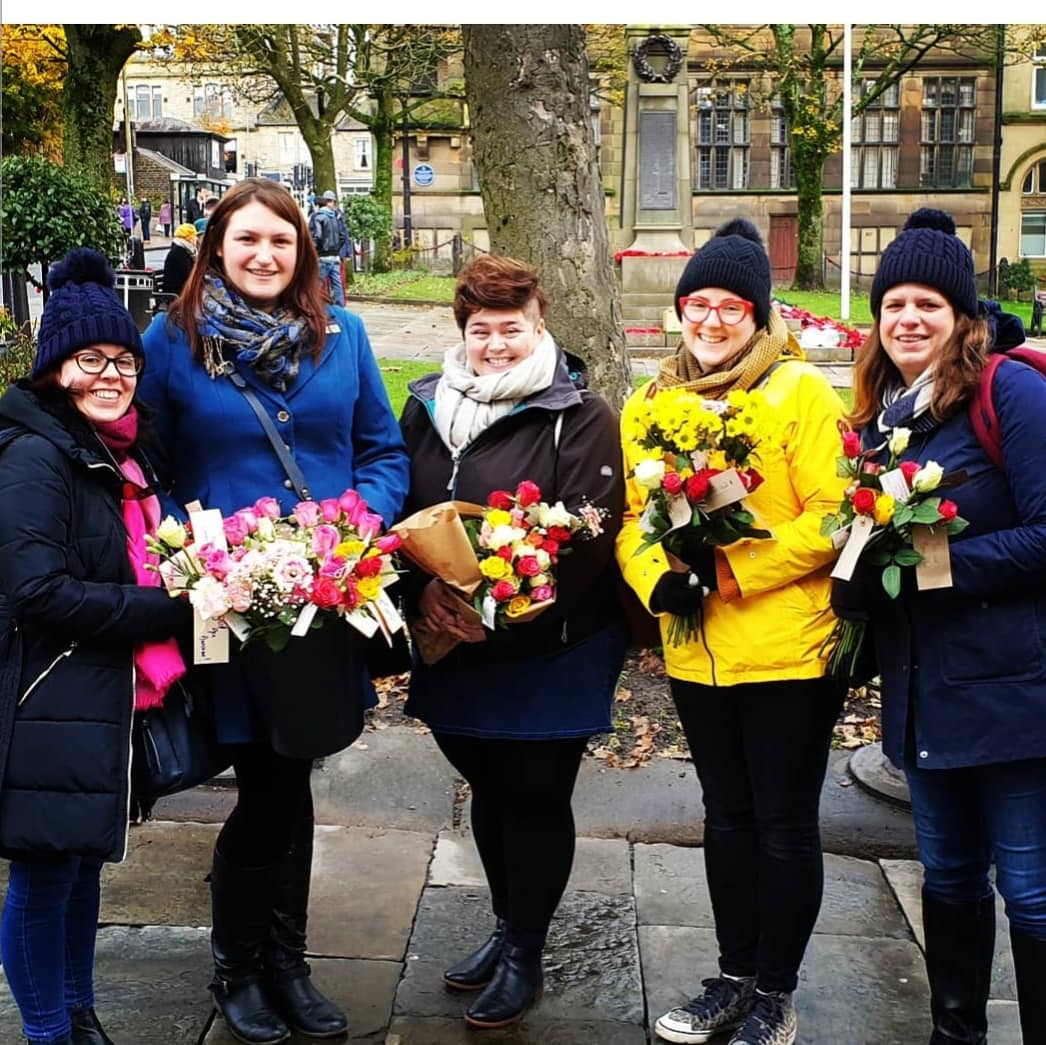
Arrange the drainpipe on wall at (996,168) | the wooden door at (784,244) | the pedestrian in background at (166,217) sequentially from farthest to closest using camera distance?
the pedestrian in background at (166,217) → the wooden door at (784,244) → the drainpipe on wall at (996,168)

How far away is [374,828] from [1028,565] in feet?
9.30

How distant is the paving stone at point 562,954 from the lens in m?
3.78

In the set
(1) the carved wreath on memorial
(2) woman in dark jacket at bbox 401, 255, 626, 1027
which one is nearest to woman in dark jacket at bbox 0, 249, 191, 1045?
(2) woman in dark jacket at bbox 401, 255, 626, 1027

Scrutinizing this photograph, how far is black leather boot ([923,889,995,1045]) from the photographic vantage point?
10.9ft

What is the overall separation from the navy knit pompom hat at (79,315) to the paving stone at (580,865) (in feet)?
7.32

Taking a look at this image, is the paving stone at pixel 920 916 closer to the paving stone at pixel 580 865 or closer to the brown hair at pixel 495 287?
the paving stone at pixel 580 865

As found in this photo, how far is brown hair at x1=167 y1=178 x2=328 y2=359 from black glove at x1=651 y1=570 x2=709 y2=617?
1059mm

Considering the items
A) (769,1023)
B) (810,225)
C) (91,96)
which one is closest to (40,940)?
(769,1023)

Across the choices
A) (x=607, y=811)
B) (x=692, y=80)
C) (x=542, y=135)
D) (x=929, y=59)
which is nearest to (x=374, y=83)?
(x=692, y=80)

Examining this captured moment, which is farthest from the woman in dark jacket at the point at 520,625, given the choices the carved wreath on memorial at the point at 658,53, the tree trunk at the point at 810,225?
the tree trunk at the point at 810,225

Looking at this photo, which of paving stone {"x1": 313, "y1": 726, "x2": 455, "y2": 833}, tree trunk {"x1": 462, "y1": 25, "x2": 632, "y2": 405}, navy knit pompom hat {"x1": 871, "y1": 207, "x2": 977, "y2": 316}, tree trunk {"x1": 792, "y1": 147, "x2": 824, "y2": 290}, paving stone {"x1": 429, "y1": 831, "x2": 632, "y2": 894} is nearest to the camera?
navy knit pompom hat {"x1": 871, "y1": 207, "x2": 977, "y2": 316}

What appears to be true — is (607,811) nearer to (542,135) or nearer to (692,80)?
(542,135)

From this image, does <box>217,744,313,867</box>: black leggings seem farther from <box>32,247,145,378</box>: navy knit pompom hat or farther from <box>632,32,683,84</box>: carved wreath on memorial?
<box>632,32,683,84</box>: carved wreath on memorial

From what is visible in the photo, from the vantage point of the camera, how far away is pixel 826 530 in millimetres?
3145
